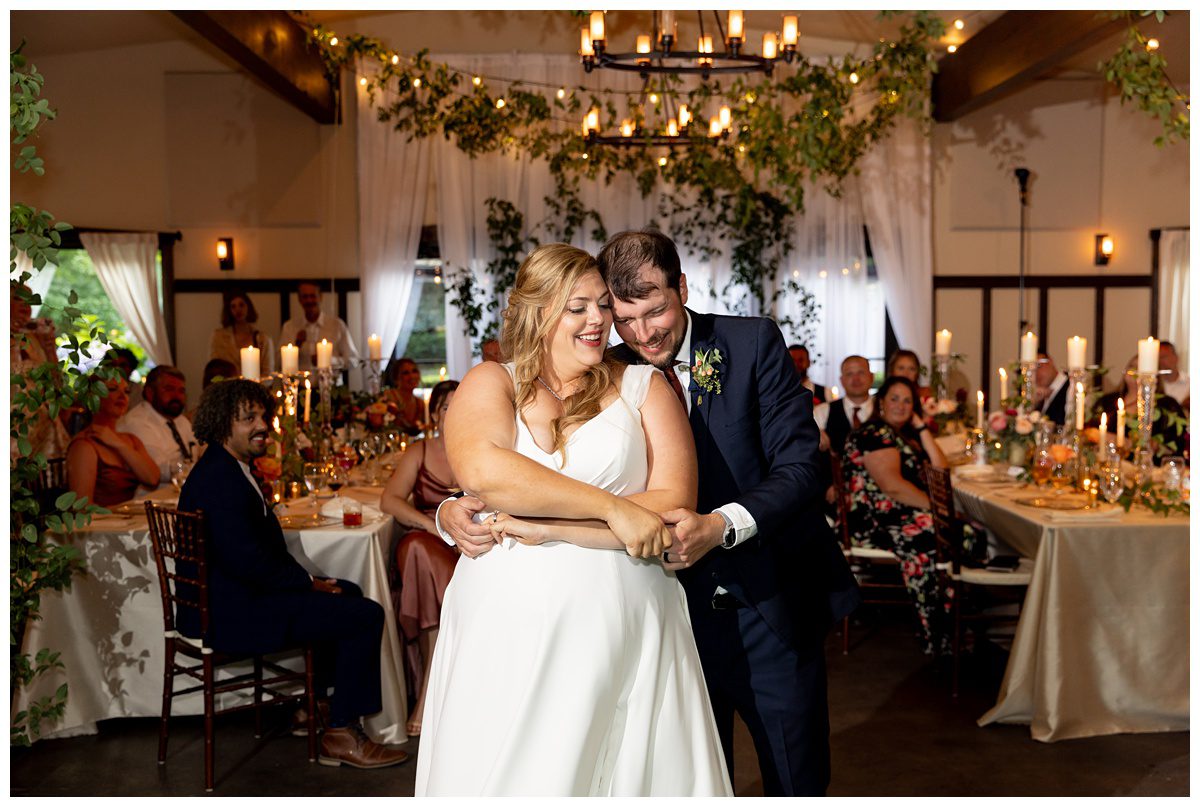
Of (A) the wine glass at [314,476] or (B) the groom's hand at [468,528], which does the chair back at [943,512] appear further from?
(B) the groom's hand at [468,528]

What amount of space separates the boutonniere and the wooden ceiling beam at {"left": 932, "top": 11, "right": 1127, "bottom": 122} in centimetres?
558

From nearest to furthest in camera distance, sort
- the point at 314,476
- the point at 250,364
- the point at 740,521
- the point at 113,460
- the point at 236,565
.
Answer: the point at 740,521 < the point at 236,565 < the point at 250,364 < the point at 314,476 < the point at 113,460

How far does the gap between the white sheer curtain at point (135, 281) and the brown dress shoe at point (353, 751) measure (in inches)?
300

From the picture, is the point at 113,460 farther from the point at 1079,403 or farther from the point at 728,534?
the point at 1079,403

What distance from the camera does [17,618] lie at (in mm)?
3244

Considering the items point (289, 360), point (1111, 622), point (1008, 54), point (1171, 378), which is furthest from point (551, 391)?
point (1171, 378)

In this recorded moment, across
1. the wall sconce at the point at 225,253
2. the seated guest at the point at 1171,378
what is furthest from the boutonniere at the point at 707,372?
the wall sconce at the point at 225,253

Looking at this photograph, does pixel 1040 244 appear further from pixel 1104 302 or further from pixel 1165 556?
pixel 1165 556

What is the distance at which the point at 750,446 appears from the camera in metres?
2.64

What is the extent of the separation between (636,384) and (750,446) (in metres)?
0.37

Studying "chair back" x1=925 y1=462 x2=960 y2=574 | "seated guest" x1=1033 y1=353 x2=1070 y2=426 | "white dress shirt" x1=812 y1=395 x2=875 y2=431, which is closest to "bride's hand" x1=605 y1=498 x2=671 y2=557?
"chair back" x1=925 y1=462 x2=960 y2=574

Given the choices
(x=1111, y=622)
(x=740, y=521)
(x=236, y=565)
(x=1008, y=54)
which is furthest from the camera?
(x=1008, y=54)

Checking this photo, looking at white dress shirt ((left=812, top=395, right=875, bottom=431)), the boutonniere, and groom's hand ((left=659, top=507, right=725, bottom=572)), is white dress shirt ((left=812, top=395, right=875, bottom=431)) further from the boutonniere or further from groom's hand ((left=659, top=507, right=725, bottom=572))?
groom's hand ((left=659, top=507, right=725, bottom=572))

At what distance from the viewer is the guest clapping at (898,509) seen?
5.31 meters
